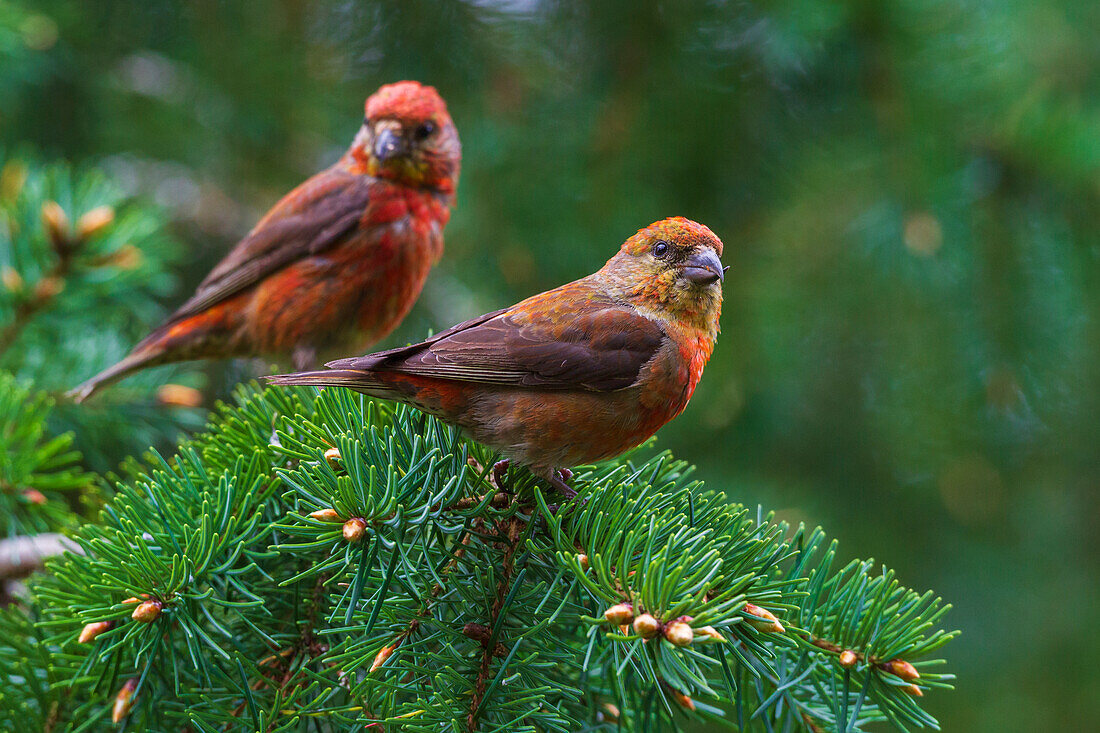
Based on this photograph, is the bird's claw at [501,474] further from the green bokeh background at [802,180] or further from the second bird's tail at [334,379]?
the green bokeh background at [802,180]

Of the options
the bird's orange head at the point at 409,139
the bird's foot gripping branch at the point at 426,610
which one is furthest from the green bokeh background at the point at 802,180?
the bird's foot gripping branch at the point at 426,610

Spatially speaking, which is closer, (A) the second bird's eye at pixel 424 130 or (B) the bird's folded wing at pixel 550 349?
(B) the bird's folded wing at pixel 550 349

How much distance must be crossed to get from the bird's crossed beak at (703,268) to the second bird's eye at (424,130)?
1.51m

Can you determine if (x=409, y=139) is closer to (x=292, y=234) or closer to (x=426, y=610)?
(x=292, y=234)

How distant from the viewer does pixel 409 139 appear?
3.73 metres

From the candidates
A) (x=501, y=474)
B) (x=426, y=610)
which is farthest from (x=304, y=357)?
(x=426, y=610)

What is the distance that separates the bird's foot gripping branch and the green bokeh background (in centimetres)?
223

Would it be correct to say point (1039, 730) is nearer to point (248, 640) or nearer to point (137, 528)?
point (248, 640)

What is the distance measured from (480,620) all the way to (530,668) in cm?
16

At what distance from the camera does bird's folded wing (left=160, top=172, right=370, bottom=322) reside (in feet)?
12.0

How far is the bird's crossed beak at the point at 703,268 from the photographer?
9.08 ft

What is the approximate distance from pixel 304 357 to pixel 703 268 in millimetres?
1846

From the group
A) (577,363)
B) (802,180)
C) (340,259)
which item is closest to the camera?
(577,363)

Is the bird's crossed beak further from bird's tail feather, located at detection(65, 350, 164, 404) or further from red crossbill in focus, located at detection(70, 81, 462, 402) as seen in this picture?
bird's tail feather, located at detection(65, 350, 164, 404)
